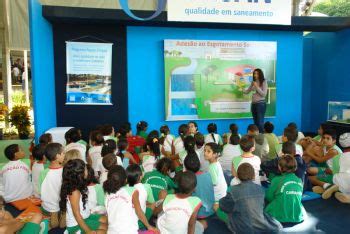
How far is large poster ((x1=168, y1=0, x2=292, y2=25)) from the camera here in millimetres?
5238

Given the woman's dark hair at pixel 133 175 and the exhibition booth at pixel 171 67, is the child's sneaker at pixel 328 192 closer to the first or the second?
the woman's dark hair at pixel 133 175

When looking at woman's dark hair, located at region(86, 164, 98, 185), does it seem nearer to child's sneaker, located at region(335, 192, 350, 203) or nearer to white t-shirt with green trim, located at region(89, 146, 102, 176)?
white t-shirt with green trim, located at region(89, 146, 102, 176)

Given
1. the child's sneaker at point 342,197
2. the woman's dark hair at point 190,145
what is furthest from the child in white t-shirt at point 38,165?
the child's sneaker at point 342,197

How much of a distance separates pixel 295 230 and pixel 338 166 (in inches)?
46.5

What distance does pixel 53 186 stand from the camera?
9.96 feet

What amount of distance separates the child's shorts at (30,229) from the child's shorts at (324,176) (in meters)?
3.33

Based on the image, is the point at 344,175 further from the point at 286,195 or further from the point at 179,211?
the point at 179,211

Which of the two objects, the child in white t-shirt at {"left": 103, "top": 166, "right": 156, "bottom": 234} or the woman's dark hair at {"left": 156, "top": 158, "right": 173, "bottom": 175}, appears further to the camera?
the woman's dark hair at {"left": 156, "top": 158, "right": 173, "bottom": 175}

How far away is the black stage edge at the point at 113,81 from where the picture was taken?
6.38 meters

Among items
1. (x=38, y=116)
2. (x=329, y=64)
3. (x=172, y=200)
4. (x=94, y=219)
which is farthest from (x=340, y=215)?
(x=329, y=64)

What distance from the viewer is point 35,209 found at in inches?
132

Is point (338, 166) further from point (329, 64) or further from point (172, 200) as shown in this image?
point (329, 64)

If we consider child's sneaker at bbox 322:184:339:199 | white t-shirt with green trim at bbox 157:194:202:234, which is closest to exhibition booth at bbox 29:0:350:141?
child's sneaker at bbox 322:184:339:199

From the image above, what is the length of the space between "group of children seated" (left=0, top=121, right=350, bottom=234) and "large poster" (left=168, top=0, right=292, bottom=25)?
6.61 ft
